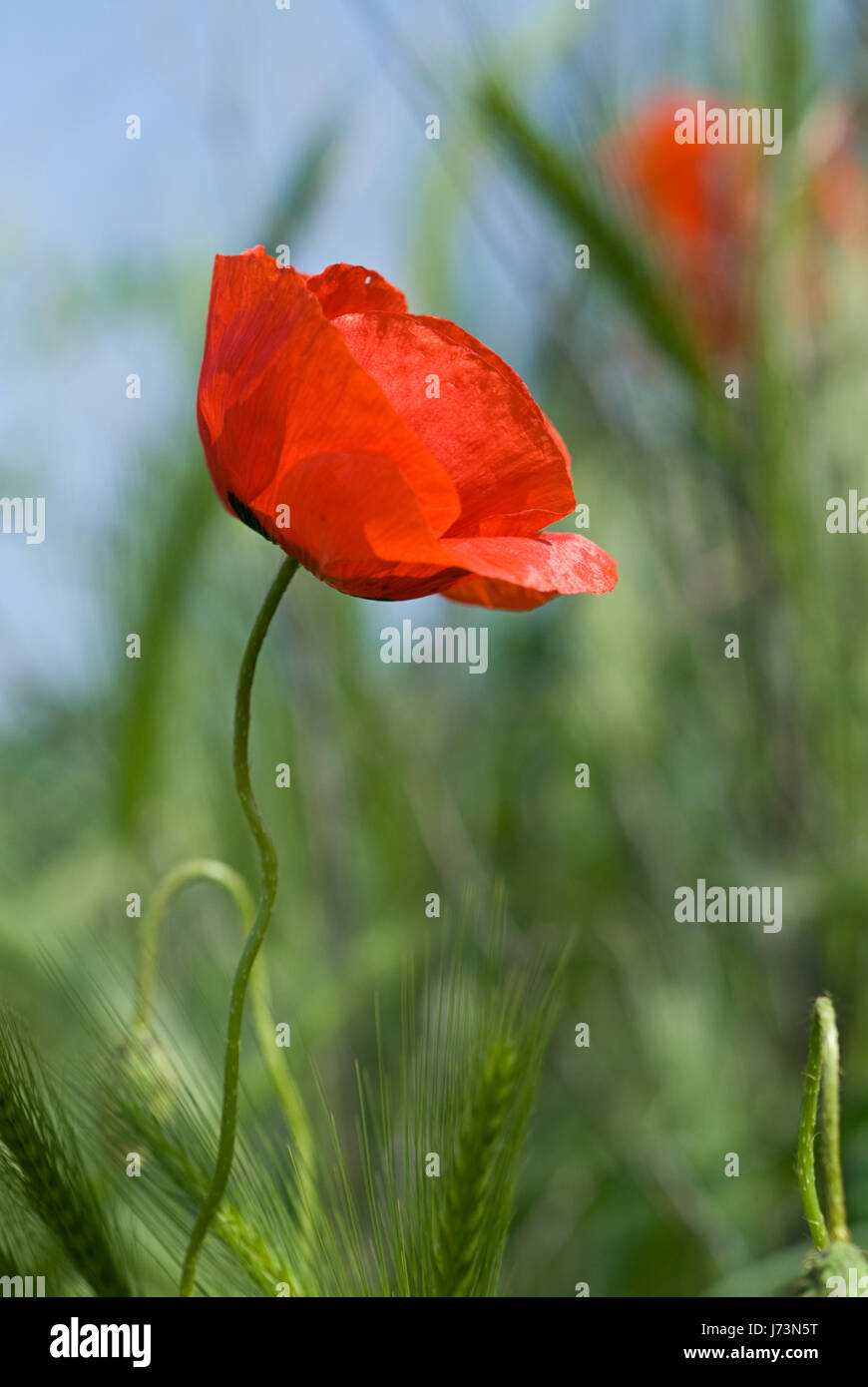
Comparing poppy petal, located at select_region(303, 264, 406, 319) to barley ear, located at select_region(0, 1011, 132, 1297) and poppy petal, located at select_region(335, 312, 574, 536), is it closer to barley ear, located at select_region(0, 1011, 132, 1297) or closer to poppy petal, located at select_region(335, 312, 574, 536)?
poppy petal, located at select_region(335, 312, 574, 536)

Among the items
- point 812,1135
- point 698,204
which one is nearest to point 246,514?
point 812,1135

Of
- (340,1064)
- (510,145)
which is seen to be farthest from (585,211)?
(340,1064)

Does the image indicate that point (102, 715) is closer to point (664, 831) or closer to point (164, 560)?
point (164, 560)

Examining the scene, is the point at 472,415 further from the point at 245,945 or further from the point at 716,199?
the point at 716,199

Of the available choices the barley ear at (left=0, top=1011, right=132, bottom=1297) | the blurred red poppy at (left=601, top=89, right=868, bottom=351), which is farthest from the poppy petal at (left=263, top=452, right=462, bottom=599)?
the blurred red poppy at (left=601, top=89, right=868, bottom=351)

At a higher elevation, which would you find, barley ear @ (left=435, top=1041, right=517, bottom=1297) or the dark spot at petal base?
the dark spot at petal base
